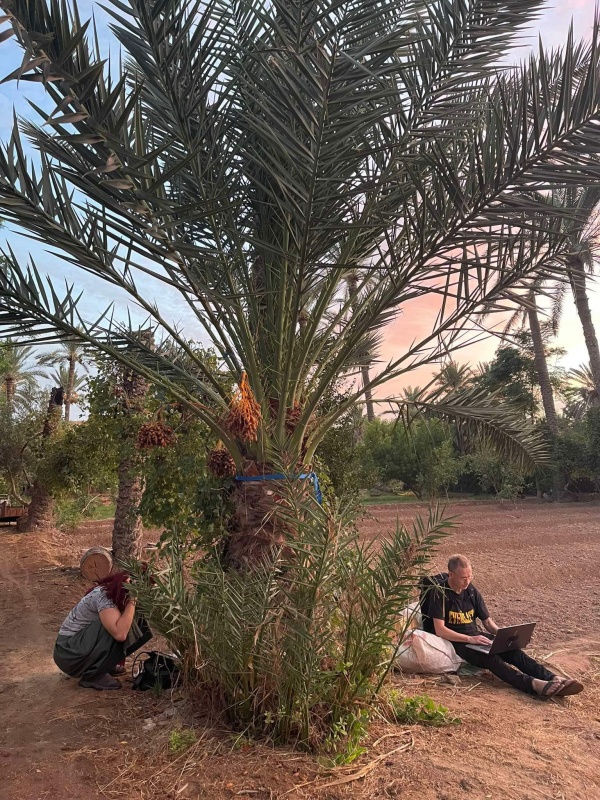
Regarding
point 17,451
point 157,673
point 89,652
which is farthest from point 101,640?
point 17,451

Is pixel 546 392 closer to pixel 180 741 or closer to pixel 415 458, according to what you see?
pixel 415 458

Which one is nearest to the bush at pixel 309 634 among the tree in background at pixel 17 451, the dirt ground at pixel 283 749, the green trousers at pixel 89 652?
the dirt ground at pixel 283 749

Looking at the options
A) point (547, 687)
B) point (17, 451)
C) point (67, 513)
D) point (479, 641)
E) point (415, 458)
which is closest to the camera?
point (547, 687)

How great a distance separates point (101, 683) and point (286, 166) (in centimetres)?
377

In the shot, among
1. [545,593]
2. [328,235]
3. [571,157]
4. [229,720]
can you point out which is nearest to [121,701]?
[229,720]

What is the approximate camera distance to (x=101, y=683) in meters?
4.30

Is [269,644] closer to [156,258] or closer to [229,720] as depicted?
[229,720]

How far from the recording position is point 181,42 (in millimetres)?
3455

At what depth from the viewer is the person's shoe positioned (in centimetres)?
425

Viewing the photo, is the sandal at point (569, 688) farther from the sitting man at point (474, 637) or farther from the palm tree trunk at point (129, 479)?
the palm tree trunk at point (129, 479)

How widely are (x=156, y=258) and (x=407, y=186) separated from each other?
1.83 m

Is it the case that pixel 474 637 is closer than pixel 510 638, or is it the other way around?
pixel 510 638

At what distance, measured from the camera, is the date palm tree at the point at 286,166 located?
3.05 meters

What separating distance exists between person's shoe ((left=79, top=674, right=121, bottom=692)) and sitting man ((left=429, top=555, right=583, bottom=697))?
242 centimetres
